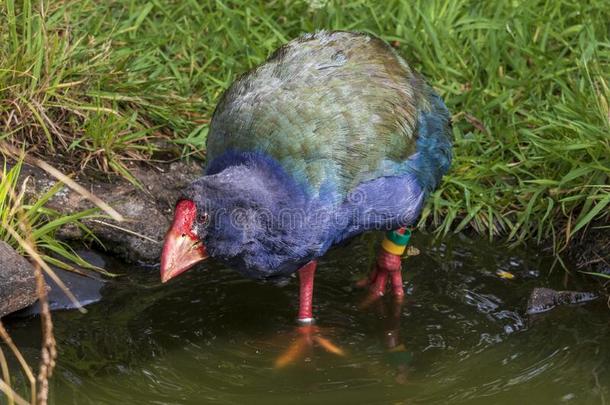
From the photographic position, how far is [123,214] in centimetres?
441

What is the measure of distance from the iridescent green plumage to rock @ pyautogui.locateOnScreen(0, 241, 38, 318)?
79 centimetres

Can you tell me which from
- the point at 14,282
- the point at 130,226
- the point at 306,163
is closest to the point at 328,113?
the point at 306,163

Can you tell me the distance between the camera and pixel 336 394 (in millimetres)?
3527

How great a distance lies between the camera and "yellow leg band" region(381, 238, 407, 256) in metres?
4.29

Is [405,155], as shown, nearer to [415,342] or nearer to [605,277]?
[415,342]

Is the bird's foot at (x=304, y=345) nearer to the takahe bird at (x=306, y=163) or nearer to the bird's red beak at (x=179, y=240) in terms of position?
the takahe bird at (x=306, y=163)

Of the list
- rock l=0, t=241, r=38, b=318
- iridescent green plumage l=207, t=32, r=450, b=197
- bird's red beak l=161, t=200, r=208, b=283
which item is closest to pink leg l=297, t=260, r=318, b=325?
iridescent green plumage l=207, t=32, r=450, b=197

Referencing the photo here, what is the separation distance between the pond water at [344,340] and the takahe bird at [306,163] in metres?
0.28

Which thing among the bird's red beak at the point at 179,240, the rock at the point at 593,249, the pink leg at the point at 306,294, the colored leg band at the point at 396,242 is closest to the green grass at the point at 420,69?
the rock at the point at 593,249

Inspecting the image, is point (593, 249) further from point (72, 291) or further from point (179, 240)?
point (72, 291)

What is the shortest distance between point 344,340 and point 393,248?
0.52 metres

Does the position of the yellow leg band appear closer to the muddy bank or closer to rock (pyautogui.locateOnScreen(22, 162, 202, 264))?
the muddy bank

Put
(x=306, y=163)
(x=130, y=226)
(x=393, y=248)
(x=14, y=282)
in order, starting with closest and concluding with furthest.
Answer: (x=306, y=163), (x=14, y=282), (x=393, y=248), (x=130, y=226)

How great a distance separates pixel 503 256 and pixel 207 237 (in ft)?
5.20
